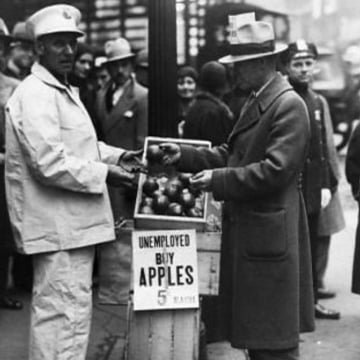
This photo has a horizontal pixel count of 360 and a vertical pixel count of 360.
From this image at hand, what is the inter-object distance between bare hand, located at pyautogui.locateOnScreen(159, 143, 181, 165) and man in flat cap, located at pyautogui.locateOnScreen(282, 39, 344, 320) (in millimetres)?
1792

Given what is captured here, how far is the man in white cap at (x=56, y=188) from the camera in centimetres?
512

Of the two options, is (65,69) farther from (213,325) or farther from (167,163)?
(213,325)

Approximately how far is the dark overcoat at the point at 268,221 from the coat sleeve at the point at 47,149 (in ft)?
2.15

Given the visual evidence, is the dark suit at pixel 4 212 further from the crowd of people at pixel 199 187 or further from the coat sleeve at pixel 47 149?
the coat sleeve at pixel 47 149

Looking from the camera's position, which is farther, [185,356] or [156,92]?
[156,92]

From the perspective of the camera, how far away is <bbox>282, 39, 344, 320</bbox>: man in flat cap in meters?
7.25

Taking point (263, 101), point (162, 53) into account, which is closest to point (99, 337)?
point (162, 53)

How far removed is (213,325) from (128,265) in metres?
0.96

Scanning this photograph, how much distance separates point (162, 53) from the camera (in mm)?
6133

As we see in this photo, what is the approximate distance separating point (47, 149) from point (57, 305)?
0.83 metres

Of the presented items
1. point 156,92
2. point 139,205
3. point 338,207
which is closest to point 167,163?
point 139,205

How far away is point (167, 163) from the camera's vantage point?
5.67 metres

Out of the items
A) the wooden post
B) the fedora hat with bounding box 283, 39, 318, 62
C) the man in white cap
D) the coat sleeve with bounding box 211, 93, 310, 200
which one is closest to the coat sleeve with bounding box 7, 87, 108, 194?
the man in white cap

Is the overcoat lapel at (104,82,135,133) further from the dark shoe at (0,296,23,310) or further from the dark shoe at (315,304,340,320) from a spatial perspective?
the dark shoe at (315,304,340,320)
